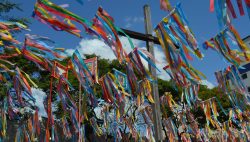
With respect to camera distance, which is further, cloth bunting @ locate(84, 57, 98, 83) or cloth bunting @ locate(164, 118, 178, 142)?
cloth bunting @ locate(164, 118, 178, 142)

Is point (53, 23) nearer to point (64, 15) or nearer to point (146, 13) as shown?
point (64, 15)

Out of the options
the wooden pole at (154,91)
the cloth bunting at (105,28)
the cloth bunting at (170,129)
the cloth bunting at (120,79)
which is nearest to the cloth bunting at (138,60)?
the cloth bunting at (105,28)

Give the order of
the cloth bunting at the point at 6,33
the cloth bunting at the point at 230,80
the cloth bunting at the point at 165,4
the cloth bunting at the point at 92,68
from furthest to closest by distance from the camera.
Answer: the cloth bunting at the point at 92,68, the cloth bunting at the point at 230,80, the cloth bunting at the point at 6,33, the cloth bunting at the point at 165,4

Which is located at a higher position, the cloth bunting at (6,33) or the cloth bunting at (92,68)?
the cloth bunting at (6,33)

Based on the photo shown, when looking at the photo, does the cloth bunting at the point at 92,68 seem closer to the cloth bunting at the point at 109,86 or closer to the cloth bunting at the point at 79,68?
the cloth bunting at the point at 79,68

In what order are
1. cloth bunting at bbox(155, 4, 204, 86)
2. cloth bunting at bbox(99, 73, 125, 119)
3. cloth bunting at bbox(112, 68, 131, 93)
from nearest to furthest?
1. cloth bunting at bbox(155, 4, 204, 86)
2. cloth bunting at bbox(99, 73, 125, 119)
3. cloth bunting at bbox(112, 68, 131, 93)

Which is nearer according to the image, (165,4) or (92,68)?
(165,4)

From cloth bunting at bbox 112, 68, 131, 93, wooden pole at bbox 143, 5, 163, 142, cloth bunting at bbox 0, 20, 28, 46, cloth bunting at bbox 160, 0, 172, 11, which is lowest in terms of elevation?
wooden pole at bbox 143, 5, 163, 142

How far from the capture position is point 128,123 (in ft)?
41.3

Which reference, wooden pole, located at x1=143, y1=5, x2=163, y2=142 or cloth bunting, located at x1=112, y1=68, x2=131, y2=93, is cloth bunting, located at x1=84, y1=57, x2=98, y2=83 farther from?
wooden pole, located at x1=143, y1=5, x2=163, y2=142

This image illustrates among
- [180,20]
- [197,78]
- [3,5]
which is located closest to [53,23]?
[180,20]

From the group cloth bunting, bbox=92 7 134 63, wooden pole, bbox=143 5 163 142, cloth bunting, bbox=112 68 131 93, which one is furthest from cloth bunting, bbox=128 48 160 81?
cloth bunting, bbox=112 68 131 93

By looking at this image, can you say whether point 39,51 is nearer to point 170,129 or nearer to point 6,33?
point 6,33

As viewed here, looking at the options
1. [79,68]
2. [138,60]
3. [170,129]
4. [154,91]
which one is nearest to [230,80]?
[138,60]
